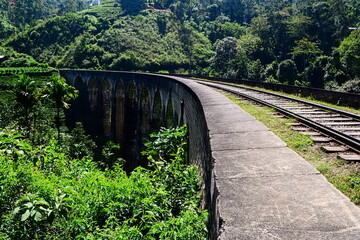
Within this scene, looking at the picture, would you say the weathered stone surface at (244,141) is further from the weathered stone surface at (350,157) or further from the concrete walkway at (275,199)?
the weathered stone surface at (350,157)

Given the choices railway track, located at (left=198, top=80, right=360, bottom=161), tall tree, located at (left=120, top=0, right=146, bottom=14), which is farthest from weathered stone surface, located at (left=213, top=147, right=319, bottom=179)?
tall tree, located at (left=120, top=0, right=146, bottom=14)

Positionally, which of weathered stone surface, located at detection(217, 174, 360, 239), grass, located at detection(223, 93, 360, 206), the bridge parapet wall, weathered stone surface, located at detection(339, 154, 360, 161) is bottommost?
the bridge parapet wall

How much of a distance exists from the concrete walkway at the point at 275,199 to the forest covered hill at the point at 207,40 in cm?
2110

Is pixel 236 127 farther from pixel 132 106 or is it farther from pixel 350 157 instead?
pixel 132 106

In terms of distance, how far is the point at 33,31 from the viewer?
72125mm

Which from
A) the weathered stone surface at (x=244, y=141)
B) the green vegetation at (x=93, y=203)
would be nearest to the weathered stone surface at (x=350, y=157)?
the weathered stone surface at (x=244, y=141)

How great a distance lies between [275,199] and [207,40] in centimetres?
7382

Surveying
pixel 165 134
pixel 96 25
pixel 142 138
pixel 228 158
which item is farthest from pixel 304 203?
pixel 96 25

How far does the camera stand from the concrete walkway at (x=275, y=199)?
1.87m

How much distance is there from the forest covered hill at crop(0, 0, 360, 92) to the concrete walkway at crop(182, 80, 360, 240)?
69.2 feet

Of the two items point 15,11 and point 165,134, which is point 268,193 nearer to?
point 165,134

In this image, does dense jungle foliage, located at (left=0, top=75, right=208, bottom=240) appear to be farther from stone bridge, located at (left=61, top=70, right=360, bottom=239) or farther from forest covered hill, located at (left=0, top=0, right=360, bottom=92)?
forest covered hill, located at (left=0, top=0, right=360, bottom=92)

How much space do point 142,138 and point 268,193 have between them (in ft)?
73.9

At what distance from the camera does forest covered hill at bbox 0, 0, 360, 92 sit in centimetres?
3672
